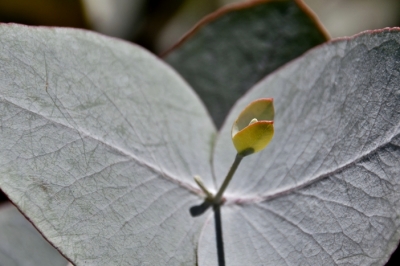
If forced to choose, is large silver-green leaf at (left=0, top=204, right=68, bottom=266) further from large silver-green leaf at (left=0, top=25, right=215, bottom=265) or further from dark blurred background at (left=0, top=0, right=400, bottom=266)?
dark blurred background at (left=0, top=0, right=400, bottom=266)

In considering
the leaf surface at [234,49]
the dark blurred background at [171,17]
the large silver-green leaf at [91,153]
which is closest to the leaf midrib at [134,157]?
the large silver-green leaf at [91,153]

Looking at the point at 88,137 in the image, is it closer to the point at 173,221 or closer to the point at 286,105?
the point at 173,221

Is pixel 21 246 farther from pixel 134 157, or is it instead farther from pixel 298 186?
pixel 298 186

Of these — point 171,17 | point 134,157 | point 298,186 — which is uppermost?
point 171,17

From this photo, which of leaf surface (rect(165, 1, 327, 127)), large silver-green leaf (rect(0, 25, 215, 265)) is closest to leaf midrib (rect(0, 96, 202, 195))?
large silver-green leaf (rect(0, 25, 215, 265))

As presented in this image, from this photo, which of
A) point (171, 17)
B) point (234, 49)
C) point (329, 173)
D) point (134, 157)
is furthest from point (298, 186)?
point (171, 17)

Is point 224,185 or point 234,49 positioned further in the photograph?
point 234,49

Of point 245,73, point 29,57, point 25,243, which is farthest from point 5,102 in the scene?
point 245,73
